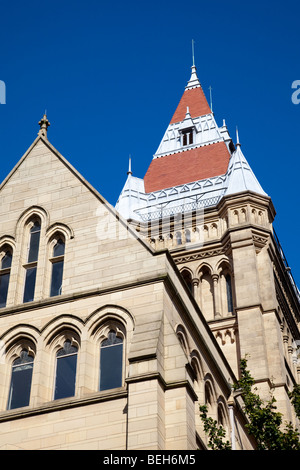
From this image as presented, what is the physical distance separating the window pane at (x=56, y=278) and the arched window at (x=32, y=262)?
1.71 ft

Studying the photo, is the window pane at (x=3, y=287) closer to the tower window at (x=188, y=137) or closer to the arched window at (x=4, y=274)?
the arched window at (x=4, y=274)

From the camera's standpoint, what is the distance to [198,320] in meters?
23.1

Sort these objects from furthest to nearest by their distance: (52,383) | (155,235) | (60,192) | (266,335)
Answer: (155,235) → (266,335) → (60,192) → (52,383)

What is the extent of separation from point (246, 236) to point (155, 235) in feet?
19.0

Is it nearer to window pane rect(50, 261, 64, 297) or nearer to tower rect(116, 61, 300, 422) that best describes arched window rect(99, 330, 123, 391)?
window pane rect(50, 261, 64, 297)

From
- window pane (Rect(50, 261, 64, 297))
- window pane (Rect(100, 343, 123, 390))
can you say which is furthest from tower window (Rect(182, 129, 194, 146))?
window pane (Rect(100, 343, 123, 390))

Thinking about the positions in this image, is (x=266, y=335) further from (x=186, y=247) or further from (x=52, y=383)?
(x=52, y=383)

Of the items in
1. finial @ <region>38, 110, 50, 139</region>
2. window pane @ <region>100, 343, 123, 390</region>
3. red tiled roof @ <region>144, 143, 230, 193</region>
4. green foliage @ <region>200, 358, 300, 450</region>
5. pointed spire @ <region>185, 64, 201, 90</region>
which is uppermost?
pointed spire @ <region>185, 64, 201, 90</region>

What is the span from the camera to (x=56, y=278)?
74.3 feet

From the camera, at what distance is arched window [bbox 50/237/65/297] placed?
882 inches

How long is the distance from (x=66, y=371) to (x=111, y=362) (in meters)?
1.09

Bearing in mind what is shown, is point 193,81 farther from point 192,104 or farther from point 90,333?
point 90,333

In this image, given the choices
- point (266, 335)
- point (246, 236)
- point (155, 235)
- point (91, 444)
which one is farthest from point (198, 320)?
point (155, 235)

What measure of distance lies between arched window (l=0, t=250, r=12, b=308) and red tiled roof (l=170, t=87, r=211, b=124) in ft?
113
